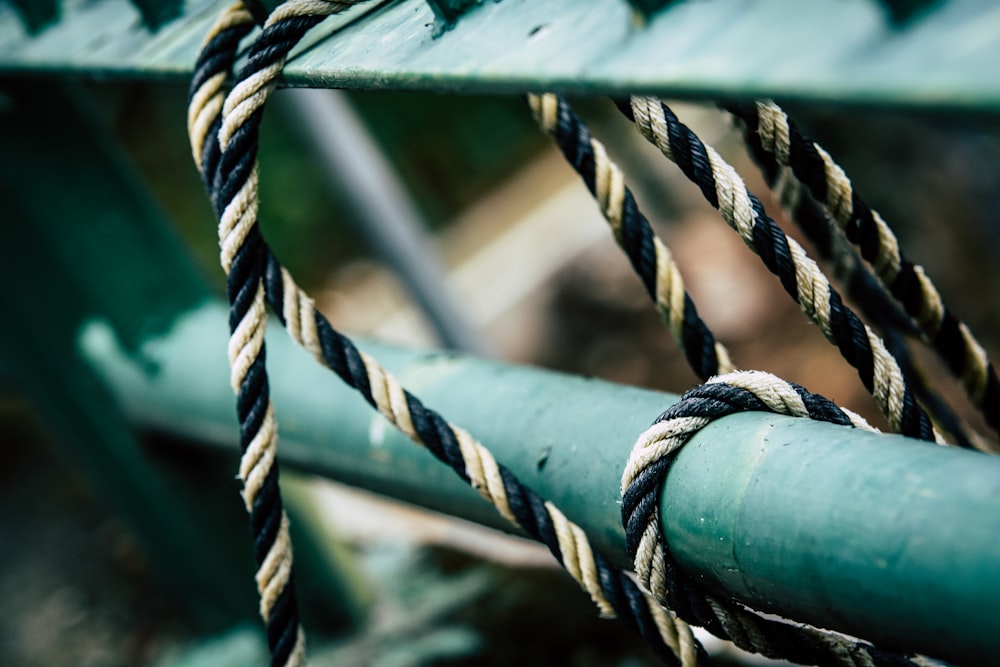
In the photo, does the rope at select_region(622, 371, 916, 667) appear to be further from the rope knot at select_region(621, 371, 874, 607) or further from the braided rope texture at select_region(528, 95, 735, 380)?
the braided rope texture at select_region(528, 95, 735, 380)

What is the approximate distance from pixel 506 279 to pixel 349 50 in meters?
4.10

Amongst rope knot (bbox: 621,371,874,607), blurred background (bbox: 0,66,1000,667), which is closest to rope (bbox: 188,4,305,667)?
rope knot (bbox: 621,371,874,607)

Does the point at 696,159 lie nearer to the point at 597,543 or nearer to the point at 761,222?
the point at 761,222

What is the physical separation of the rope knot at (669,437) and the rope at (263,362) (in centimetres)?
8

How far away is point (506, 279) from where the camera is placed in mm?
4805

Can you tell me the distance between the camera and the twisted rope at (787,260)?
Result: 0.71 metres

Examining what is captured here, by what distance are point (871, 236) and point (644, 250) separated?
0.62 ft

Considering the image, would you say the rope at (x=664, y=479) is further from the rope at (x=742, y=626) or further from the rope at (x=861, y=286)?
A: the rope at (x=861, y=286)

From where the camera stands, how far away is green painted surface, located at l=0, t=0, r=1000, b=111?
0.41 metres

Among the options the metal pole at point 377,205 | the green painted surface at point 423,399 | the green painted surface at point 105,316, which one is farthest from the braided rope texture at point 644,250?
the metal pole at point 377,205

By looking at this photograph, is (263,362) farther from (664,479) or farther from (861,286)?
(861,286)

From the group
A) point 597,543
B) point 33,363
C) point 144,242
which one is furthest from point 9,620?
point 597,543

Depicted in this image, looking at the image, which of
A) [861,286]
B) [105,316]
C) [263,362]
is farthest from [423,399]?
[105,316]

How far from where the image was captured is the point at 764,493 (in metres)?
0.60
